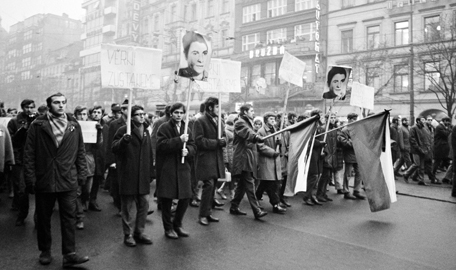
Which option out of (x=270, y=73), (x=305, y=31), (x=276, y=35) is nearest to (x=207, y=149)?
(x=270, y=73)

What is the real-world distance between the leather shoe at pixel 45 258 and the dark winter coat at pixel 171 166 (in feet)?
5.17

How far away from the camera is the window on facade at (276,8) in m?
39.8

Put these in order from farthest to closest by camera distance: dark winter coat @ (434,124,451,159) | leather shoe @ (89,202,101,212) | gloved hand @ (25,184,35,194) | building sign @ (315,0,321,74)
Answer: building sign @ (315,0,321,74), dark winter coat @ (434,124,451,159), leather shoe @ (89,202,101,212), gloved hand @ (25,184,35,194)

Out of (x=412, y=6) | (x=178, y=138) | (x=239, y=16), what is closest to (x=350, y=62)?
(x=412, y=6)

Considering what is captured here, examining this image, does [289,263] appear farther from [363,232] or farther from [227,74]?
[227,74]

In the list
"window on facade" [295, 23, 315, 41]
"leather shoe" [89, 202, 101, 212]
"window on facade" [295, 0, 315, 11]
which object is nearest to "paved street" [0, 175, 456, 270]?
"leather shoe" [89, 202, 101, 212]

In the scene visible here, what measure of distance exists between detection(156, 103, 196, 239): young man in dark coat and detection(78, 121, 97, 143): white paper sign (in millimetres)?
1752

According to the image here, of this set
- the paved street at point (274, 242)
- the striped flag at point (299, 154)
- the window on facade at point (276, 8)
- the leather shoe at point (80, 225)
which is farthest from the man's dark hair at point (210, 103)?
the window on facade at point (276, 8)

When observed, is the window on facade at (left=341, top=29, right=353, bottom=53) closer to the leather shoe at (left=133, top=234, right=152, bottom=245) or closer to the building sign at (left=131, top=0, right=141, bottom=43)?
the leather shoe at (left=133, top=234, right=152, bottom=245)

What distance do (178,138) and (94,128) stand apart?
7.15 feet

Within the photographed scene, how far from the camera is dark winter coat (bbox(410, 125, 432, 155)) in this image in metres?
11.4

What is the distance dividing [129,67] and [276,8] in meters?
37.7

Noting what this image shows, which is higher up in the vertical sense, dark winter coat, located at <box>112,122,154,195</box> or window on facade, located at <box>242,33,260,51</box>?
window on facade, located at <box>242,33,260,51</box>

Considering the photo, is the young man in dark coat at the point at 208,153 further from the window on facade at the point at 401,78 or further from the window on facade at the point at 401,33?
the window on facade at the point at 401,33
